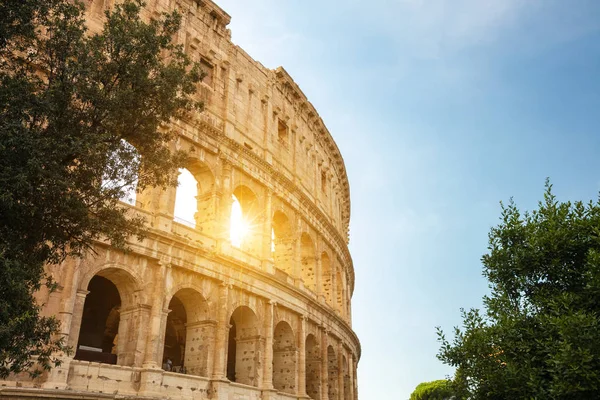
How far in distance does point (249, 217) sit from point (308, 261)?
218 inches

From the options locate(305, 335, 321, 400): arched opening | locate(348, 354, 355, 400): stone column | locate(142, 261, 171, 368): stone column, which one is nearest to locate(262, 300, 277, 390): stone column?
locate(305, 335, 321, 400): arched opening

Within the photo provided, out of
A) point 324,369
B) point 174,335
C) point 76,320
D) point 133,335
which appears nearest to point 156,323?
point 133,335

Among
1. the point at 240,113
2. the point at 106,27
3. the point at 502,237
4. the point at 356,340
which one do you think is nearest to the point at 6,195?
the point at 106,27

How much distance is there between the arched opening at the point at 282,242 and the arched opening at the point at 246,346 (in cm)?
407

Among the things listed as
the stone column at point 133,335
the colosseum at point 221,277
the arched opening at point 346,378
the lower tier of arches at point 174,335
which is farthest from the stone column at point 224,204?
the arched opening at point 346,378

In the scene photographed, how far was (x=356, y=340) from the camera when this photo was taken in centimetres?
3109

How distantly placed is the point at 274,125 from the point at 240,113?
9.35 feet

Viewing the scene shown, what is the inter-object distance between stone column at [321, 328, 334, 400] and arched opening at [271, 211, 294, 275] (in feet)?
12.5

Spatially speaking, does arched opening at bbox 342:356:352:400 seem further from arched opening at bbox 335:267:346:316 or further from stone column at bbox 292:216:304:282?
stone column at bbox 292:216:304:282

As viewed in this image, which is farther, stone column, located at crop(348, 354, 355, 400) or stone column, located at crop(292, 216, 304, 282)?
stone column, located at crop(348, 354, 355, 400)

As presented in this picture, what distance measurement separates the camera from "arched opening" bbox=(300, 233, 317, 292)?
84.1 ft

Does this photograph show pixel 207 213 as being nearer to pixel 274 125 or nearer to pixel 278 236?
pixel 278 236

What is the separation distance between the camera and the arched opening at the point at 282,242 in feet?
77.6

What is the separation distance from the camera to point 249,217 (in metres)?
21.8
